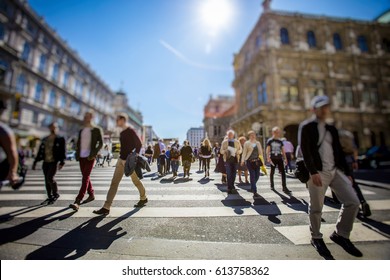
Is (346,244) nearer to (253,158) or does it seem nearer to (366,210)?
(366,210)

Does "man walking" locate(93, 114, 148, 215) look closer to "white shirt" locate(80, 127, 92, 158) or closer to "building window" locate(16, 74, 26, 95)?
"white shirt" locate(80, 127, 92, 158)

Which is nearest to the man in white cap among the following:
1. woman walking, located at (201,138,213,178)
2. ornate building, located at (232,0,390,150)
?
ornate building, located at (232,0,390,150)

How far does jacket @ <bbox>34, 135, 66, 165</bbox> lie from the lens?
5.70 feet

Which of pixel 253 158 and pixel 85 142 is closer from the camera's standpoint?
pixel 85 142

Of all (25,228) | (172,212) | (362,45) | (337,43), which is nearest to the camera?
(25,228)

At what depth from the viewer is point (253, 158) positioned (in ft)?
10.7

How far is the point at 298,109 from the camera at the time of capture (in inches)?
98.4

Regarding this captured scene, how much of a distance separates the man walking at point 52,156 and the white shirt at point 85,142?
228mm

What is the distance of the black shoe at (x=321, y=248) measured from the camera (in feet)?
4.26

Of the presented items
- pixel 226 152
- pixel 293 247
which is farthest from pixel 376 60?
pixel 293 247

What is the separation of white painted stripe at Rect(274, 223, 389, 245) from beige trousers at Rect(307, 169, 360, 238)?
0.12 m

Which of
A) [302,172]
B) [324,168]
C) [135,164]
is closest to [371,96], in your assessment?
[324,168]

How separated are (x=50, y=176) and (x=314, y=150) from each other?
317 cm

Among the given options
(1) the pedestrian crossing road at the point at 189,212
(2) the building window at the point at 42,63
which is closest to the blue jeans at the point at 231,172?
(1) the pedestrian crossing road at the point at 189,212
